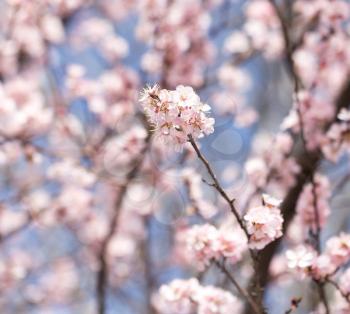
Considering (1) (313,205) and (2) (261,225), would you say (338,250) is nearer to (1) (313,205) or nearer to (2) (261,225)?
(1) (313,205)

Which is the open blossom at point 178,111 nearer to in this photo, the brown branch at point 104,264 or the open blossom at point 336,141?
the open blossom at point 336,141

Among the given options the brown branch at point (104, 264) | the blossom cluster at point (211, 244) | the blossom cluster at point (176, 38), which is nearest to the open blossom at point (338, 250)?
the blossom cluster at point (211, 244)

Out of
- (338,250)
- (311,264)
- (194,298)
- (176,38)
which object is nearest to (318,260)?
(311,264)

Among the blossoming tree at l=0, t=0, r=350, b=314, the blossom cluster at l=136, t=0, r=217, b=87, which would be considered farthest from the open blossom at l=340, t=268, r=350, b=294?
the blossom cluster at l=136, t=0, r=217, b=87

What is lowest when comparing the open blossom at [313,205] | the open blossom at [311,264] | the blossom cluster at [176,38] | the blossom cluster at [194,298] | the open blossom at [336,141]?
the open blossom at [311,264]

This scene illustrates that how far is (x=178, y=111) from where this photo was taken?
6.11ft

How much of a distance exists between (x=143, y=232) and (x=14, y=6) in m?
2.75

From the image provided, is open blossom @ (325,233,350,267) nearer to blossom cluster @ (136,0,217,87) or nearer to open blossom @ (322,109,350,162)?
open blossom @ (322,109,350,162)

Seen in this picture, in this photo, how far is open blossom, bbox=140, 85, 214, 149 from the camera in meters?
1.86

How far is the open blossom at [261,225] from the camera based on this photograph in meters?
2.08

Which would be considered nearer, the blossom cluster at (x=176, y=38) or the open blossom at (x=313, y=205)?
the open blossom at (x=313, y=205)

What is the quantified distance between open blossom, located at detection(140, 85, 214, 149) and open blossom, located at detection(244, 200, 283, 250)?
0.39 meters

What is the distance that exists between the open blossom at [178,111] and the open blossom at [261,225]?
39cm

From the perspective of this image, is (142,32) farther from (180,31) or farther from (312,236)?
(312,236)
